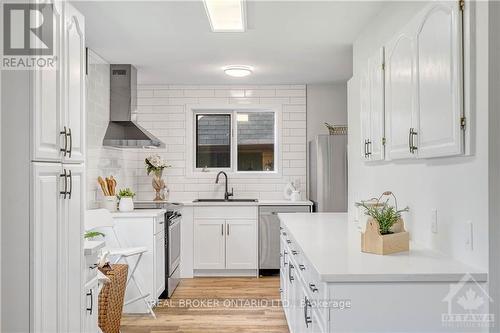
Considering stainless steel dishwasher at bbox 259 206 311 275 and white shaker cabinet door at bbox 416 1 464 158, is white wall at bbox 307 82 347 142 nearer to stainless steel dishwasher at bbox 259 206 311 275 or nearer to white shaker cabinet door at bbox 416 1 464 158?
stainless steel dishwasher at bbox 259 206 311 275

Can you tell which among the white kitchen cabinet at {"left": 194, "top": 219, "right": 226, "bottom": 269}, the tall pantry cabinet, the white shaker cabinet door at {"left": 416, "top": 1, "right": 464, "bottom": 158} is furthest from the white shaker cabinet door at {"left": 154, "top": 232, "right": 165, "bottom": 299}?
the white shaker cabinet door at {"left": 416, "top": 1, "right": 464, "bottom": 158}

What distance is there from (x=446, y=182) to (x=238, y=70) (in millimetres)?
3102

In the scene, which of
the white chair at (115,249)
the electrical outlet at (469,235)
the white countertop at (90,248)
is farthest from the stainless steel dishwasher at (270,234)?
the electrical outlet at (469,235)

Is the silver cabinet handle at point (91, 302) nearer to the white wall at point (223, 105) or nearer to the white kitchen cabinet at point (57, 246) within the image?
the white kitchen cabinet at point (57, 246)

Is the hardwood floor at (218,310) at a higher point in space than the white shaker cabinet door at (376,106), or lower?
lower

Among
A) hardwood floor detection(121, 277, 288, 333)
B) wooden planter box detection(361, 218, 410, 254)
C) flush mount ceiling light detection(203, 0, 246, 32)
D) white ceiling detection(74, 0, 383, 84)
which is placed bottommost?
hardwood floor detection(121, 277, 288, 333)

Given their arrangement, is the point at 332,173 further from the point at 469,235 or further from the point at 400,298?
the point at 400,298

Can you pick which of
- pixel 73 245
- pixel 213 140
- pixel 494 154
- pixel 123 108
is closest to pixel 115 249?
pixel 123 108

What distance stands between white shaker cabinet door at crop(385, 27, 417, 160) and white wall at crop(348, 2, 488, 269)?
0.51ft

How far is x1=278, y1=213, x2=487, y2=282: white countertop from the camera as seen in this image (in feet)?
5.98

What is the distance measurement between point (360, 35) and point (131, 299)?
299 cm

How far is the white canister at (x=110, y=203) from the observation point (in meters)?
4.30

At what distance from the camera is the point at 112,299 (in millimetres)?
3205

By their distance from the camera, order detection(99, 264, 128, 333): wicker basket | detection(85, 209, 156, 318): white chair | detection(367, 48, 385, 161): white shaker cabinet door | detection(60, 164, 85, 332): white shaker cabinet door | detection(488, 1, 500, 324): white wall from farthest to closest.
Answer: detection(85, 209, 156, 318): white chair → detection(99, 264, 128, 333): wicker basket → detection(367, 48, 385, 161): white shaker cabinet door → detection(60, 164, 85, 332): white shaker cabinet door → detection(488, 1, 500, 324): white wall
